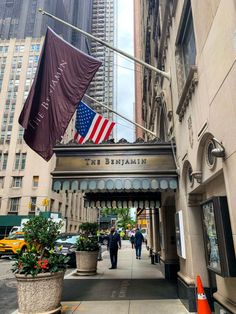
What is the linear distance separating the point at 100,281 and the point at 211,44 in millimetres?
9108

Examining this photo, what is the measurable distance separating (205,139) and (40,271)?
14.5 feet

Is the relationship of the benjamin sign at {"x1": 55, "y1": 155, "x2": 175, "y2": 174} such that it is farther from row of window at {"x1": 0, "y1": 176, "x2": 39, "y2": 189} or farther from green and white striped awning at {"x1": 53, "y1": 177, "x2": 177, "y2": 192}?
row of window at {"x1": 0, "y1": 176, "x2": 39, "y2": 189}

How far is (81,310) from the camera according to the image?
21.3 ft

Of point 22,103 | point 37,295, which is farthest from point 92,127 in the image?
point 22,103

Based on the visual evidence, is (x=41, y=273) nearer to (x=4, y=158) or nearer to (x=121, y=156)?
(x=121, y=156)

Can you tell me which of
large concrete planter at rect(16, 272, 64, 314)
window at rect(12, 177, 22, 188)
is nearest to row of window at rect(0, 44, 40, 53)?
window at rect(12, 177, 22, 188)

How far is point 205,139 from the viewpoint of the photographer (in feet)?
16.9

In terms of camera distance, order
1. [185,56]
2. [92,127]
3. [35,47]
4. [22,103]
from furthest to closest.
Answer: [35,47] < [22,103] < [92,127] < [185,56]

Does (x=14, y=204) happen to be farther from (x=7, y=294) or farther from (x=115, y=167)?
(x=115, y=167)

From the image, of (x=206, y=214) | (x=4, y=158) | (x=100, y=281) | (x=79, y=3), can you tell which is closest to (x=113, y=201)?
(x=100, y=281)

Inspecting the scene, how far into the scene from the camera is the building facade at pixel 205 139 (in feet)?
12.9

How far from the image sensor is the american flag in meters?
9.78

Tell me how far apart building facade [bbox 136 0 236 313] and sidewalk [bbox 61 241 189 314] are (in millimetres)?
773

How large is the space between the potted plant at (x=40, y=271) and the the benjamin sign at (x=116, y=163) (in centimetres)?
184
